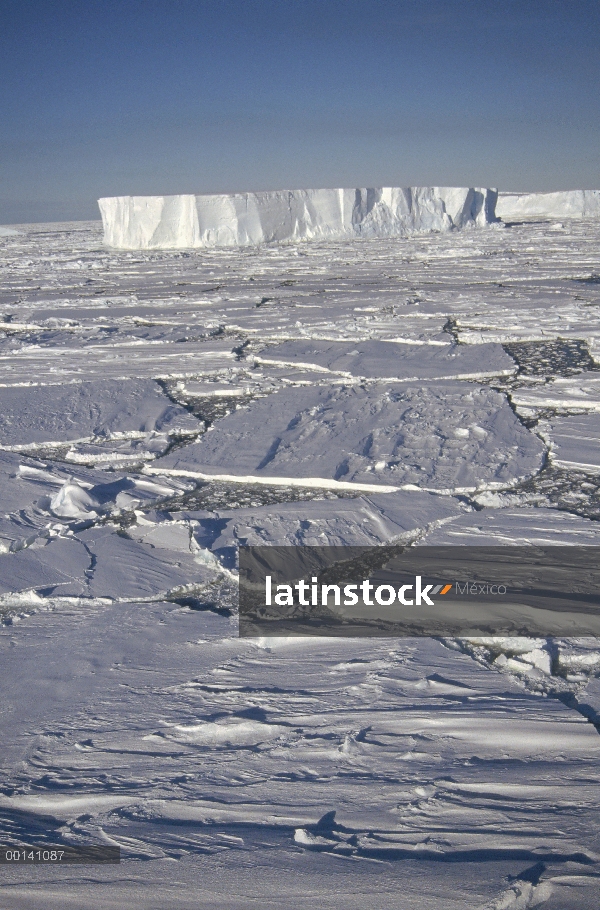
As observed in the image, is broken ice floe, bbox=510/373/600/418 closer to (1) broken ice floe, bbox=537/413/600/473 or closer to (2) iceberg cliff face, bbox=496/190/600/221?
(1) broken ice floe, bbox=537/413/600/473

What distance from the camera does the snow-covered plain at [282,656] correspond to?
1.26m

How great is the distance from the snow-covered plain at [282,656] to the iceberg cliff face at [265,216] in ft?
51.9

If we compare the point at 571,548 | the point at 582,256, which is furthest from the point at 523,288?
the point at 571,548

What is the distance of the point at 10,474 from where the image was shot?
3270 mm

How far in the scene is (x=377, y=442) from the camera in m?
3.52

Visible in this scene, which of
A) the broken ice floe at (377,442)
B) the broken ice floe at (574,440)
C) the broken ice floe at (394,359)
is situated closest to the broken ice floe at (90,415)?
the broken ice floe at (377,442)

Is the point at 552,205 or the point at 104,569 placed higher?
the point at 552,205

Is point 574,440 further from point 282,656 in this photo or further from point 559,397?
point 282,656

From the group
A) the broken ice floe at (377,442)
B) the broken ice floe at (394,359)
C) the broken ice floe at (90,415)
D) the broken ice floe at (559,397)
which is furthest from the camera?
the broken ice floe at (394,359)

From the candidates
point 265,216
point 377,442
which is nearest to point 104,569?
point 377,442

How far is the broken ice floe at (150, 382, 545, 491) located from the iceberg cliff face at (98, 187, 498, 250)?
17.2m

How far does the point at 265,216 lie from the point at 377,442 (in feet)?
59.9

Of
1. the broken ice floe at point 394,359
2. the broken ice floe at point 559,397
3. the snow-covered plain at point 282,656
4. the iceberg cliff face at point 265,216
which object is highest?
the iceberg cliff face at point 265,216

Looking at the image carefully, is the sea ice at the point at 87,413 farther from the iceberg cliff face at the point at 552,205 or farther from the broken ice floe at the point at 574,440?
the iceberg cliff face at the point at 552,205
